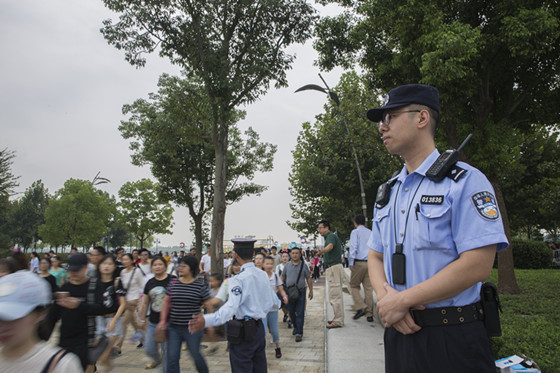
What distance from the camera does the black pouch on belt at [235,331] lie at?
4.38 metres

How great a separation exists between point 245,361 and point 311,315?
7.93 metres

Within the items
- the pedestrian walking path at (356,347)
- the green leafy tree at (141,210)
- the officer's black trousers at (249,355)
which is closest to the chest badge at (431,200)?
the officer's black trousers at (249,355)

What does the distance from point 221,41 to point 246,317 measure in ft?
39.4

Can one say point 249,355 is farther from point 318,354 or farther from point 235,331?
point 318,354

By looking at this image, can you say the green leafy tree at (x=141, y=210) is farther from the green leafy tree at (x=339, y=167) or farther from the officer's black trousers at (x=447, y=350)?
the officer's black trousers at (x=447, y=350)

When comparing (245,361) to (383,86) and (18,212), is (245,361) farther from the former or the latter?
(18,212)

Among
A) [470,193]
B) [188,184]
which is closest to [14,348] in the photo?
[470,193]

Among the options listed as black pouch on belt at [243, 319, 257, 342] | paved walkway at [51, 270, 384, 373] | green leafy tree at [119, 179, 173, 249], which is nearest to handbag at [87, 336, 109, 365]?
paved walkway at [51, 270, 384, 373]

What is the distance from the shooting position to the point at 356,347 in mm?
6781

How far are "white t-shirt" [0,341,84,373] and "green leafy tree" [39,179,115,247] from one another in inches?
2228

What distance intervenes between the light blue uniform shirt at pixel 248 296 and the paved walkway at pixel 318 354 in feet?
6.22

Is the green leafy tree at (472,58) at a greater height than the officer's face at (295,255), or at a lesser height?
greater

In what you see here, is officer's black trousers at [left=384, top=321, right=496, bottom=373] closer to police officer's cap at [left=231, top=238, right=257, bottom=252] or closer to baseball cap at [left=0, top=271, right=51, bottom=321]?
baseball cap at [left=0, top=271, right=51, bottom=321]

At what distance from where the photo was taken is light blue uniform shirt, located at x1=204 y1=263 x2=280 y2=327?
4.41 m
